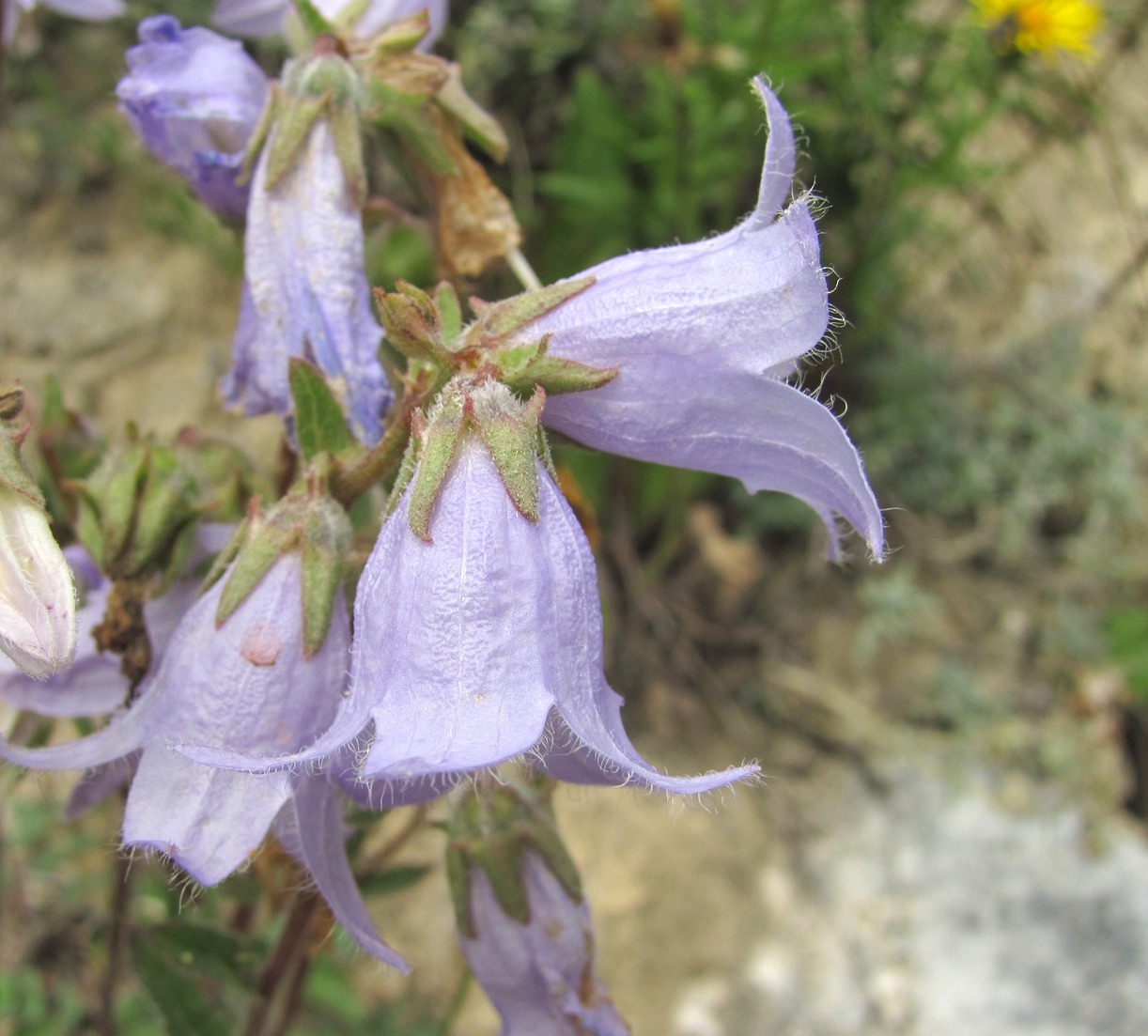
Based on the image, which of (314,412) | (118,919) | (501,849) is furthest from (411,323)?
(118,919)

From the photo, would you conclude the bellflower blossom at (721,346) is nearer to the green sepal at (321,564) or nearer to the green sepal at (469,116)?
the green sepal at (321,564)

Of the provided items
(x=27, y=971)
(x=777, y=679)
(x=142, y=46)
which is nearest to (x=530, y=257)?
(x=777, y=679)

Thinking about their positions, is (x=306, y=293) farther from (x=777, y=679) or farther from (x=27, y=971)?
(x=777, y=679)


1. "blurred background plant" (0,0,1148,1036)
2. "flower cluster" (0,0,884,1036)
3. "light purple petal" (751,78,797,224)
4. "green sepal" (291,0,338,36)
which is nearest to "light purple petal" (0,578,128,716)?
"flower cluster" (0,0,884,1036)

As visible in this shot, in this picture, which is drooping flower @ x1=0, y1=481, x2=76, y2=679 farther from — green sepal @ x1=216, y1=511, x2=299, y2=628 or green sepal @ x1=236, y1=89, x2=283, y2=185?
green sepal @ x1=236, y1=89, x2=283, y2=185

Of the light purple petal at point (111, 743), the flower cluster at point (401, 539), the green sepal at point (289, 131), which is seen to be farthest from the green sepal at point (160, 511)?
the green sepal at point (289, 131)

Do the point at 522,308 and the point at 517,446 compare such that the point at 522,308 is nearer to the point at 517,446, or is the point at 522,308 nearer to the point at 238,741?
the point at 517,446
